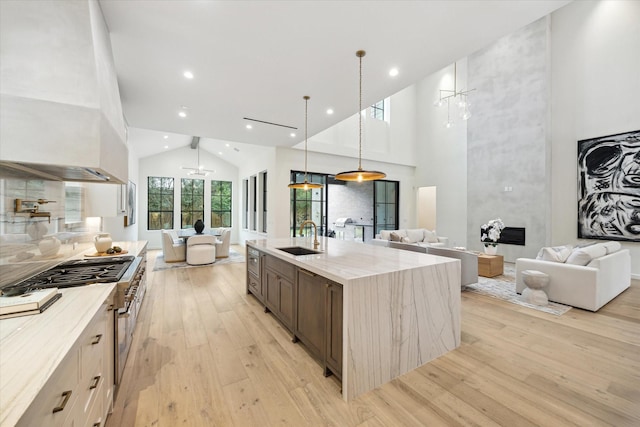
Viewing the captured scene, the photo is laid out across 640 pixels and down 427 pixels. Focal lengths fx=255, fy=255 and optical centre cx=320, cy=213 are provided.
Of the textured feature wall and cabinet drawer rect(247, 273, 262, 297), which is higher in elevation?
the textured feature wall

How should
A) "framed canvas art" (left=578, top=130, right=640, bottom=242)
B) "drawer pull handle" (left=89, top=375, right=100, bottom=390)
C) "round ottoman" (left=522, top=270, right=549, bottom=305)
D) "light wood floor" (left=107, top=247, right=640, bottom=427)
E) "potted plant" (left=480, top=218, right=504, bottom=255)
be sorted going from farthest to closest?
"potted plant" (left=480, top=218, right=504, bottom=255) → "framed canvas art" (left=578, top=130, right=640, bottom=242) → "round ottoman" (left=522, top=270, right=549, bottom=305) → "light wood floor" (left=107, top=247, right=640, bottom=427) → "drawer pull handle" (left=89, top=375, right=100, bottom=390)

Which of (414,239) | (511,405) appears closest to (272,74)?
(511,405)

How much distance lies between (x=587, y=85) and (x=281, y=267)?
297 inches

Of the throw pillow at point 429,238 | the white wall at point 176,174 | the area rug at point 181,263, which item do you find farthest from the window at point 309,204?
the white wall at point 176,174

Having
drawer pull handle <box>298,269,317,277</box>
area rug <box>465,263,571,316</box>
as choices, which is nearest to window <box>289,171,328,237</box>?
area rug <box>465,263,571,316</box>

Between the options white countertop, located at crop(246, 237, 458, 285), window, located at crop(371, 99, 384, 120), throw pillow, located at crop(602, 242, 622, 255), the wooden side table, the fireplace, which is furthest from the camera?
window, located at crop(371, 99, 384, 120)

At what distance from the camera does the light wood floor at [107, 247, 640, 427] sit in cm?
169

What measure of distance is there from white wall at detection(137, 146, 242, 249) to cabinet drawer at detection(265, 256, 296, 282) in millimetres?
7195

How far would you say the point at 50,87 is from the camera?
4.36 ft

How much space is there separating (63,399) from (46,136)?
48.7 inches

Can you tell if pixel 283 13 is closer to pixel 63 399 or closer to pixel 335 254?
pixel 335 254

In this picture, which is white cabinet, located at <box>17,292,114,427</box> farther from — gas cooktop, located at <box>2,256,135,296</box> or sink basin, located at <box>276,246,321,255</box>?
sink basin, located at <box>276,246,321,255</box>

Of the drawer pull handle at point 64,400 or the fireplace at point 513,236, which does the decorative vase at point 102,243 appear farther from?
the fireplace at point 513,236

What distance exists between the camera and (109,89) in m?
1.80
